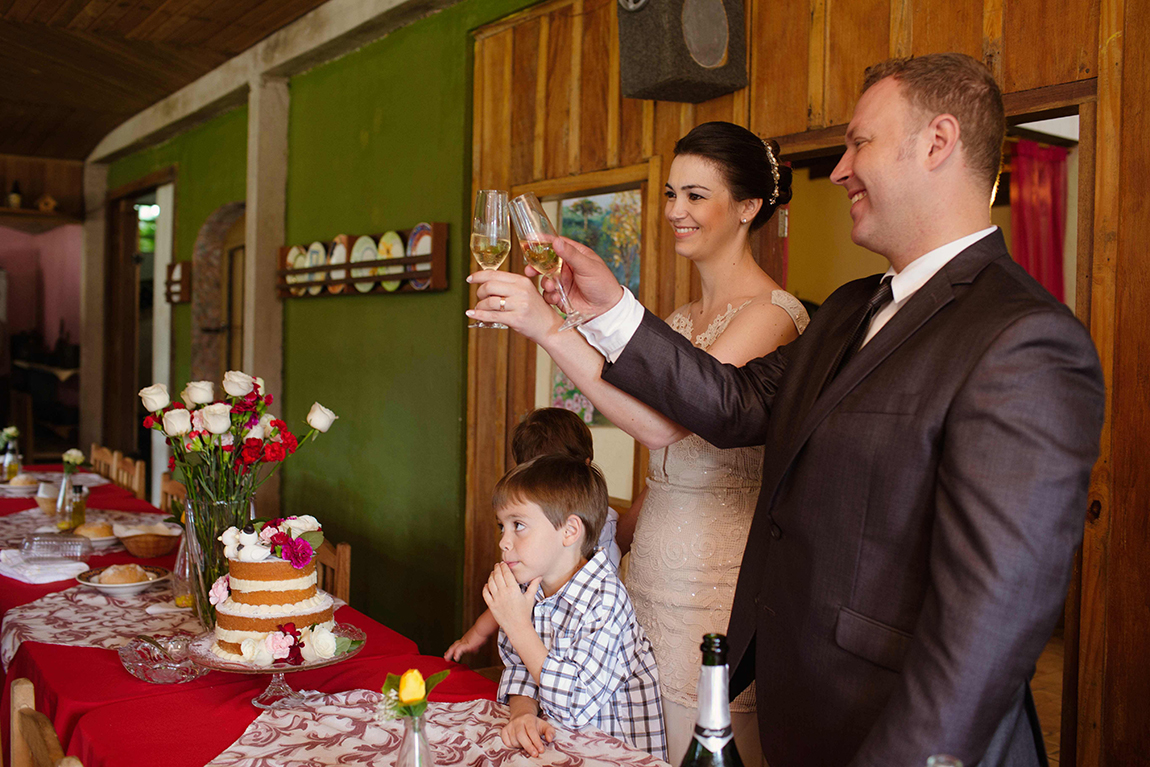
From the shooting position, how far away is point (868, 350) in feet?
3.91

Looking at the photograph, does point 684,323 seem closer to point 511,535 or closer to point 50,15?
point 511,535

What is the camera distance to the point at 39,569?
249 cm

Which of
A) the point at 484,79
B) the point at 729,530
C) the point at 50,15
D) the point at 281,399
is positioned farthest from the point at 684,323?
the point at 50,15

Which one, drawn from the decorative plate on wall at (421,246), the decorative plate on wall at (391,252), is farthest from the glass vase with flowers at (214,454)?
the decorative plate on wall at (391,252)

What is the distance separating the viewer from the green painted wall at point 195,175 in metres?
6.04

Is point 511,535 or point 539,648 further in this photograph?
point 511,535

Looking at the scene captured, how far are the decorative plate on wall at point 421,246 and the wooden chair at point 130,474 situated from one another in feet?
4.72

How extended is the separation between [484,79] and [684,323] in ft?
7.28

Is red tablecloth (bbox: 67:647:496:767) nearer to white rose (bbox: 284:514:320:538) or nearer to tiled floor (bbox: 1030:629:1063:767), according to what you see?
white rose (bbox: 284:514:320:538)

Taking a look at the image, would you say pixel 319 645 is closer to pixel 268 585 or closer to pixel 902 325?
pixel 268 585

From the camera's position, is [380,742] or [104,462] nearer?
[380,742]

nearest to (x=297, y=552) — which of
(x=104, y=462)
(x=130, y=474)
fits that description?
(x=130, y=474)

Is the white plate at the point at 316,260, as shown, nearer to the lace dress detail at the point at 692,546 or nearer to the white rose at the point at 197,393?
the white rose at the point at 197,393

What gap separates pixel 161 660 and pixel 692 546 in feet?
3.50
